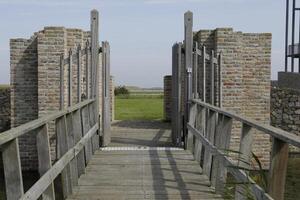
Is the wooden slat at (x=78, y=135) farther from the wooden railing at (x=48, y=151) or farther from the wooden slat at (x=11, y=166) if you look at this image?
the wooden slat at (x=11, y=166)

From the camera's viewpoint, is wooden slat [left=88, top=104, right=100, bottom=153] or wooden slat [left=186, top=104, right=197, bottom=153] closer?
wooden slat [left=88, top=104, right=100, bottom=153]

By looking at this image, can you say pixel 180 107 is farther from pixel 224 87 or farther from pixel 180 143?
pixel 224 87

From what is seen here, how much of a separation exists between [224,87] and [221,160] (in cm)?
686

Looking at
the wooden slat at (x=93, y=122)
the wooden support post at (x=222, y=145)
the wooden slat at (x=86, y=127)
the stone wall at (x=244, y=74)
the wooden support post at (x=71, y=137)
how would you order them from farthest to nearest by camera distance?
the stone wall at (x=244, y=74)
the wooden slat at (x=93, y=122)
the wooden slat at (x=86, y=127)
the wooden support post at (x=71, y=137)
the wooden support post at (x=222, y=145)

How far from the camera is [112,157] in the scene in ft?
32.0

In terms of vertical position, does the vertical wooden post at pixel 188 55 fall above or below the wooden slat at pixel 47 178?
above

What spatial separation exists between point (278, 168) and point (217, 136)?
133 inches

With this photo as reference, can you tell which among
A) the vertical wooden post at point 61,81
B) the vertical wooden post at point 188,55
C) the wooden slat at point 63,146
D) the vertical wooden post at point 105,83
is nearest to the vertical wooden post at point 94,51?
the vertical wooden post at point 105,83

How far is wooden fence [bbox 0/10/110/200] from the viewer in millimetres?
3656

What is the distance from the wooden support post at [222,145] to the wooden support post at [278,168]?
2292 millimetres

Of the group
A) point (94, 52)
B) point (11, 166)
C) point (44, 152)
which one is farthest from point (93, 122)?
point (11, 166)

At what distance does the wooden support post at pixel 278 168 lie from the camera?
3.66m

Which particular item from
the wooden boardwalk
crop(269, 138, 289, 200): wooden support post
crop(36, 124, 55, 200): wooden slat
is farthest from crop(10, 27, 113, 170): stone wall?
crop(269, 138, 289, 200): wooden support post

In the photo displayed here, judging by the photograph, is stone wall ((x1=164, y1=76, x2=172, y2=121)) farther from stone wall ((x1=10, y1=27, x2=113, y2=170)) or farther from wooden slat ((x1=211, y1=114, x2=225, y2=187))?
wooden slat ((x1=211, y1=114, x2=225, y2=187))
